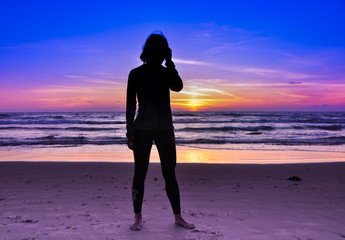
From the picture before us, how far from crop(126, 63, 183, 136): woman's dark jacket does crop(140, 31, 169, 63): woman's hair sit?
0.10 m

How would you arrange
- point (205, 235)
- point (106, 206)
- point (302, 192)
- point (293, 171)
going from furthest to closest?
point (293, 171)
point (302, 192)
point (106, 206)
point (205, 235)

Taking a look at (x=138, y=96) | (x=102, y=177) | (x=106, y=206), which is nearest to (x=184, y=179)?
(x=102, y=177)

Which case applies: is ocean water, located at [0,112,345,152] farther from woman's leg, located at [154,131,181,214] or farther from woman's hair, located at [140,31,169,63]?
woman's hair, located at [140,31,169,63]

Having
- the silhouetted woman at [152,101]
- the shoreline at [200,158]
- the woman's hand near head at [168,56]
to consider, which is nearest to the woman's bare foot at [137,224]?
the silhouetted woman at [152,101]

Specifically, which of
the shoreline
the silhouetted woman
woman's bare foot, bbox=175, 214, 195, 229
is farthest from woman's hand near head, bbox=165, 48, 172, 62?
the shoreline

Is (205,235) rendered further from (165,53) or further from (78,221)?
(165,53)

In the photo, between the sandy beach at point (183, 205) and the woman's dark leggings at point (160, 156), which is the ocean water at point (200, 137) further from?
the woman's dark leggings at point (160, 156)

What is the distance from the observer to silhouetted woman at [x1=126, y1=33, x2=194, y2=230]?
133 inches

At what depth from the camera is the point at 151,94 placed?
339 cm

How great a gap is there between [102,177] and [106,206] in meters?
2.39

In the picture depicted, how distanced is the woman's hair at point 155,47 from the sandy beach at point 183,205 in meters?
2.07

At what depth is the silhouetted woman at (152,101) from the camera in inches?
133

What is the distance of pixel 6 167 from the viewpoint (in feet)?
26.5

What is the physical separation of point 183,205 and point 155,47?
2568 millimetres
